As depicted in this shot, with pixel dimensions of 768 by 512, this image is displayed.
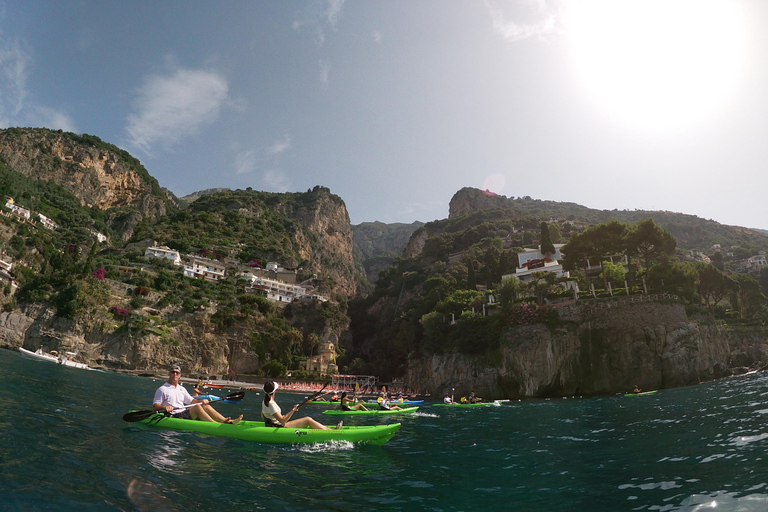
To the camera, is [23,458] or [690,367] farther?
[690,367]

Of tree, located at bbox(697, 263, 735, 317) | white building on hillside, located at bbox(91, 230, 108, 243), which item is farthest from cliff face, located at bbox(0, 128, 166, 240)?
tree, located at bbox(697, 263, 735, 317)

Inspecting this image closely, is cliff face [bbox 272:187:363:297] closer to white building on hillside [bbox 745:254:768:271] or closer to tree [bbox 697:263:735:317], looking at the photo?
tree [bbox 697:263:735:317]

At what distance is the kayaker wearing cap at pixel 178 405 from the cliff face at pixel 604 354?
130 feet

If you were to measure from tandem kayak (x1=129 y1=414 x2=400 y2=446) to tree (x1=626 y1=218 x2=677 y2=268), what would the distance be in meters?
47.4

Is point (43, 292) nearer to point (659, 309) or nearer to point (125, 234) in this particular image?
point (125, 234)

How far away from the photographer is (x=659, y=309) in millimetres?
43188

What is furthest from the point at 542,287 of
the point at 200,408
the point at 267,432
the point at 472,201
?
the point at 472,201

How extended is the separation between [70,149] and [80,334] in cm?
7903

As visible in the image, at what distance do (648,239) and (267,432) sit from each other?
5045 centimetres

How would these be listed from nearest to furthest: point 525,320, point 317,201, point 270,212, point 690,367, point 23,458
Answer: point 23,458 < point 690,367 < point 525,320 < point 270,212 < point 317,201

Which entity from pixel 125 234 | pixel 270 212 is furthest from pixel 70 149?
pixel 270 212

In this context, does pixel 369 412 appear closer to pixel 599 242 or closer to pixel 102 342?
pixel 599 242

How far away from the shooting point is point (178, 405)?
1093cm

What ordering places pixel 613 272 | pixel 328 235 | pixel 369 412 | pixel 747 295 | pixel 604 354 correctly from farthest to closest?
pixel 328 235
pixel 747 295
pixel 613 272
pixel 604 354
pixel 369 412
